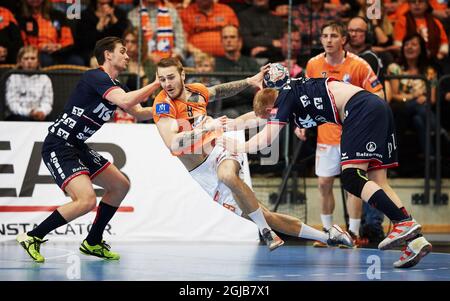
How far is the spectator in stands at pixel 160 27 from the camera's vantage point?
12.9 meters

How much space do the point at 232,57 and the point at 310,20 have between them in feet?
4.14

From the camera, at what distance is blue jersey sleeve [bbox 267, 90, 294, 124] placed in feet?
27.1

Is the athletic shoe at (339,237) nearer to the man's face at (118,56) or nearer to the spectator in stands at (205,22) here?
the man's face at (118,56)

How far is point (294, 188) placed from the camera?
12.5 metres

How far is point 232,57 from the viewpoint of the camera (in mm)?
13258

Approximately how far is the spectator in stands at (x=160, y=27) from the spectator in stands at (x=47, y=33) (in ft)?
3.39

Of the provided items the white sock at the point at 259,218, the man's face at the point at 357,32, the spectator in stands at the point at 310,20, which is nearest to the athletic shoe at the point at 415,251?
the white sock at the point at 259,218

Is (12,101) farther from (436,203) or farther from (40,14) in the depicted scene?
(436,203)

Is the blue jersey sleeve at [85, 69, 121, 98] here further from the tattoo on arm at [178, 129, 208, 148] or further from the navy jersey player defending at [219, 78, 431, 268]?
the navy jersey player defending at [219, 78, 431, 268]

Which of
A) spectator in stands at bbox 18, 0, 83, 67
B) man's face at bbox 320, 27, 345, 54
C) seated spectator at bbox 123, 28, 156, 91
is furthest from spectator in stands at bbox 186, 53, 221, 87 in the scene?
man's face at bbox 320, 27, 345, 54

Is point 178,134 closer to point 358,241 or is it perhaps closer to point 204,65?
point 358,241

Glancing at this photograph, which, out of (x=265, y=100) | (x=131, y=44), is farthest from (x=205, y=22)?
(x=265, y=100)

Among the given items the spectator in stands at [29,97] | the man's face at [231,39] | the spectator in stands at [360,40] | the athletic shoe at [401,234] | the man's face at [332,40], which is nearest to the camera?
the athletic shoe at [401,234]

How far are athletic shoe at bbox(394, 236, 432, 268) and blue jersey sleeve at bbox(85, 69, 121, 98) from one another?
126 inches
